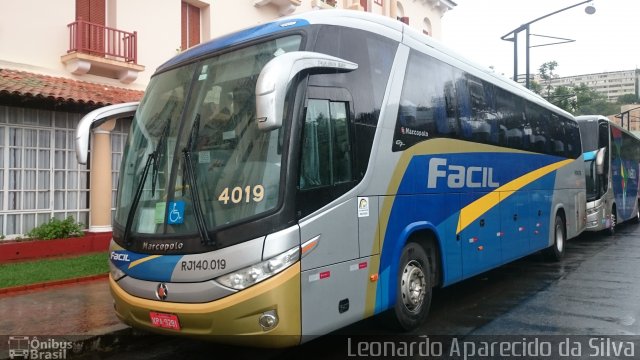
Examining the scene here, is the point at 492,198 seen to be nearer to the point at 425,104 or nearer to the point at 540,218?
the point at 425,104

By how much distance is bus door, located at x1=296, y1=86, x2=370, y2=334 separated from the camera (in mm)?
4262

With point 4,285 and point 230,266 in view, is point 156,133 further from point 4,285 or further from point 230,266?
point 4,285

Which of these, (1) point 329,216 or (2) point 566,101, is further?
(2) point 566,101

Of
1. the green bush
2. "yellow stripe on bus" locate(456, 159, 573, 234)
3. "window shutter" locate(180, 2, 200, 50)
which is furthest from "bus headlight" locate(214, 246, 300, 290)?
"window shutter" locate(180, 2, 200, 50)

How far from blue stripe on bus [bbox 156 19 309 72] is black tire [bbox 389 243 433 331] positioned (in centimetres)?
267

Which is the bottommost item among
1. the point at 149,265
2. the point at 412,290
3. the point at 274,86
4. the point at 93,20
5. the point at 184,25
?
the point at 412,290

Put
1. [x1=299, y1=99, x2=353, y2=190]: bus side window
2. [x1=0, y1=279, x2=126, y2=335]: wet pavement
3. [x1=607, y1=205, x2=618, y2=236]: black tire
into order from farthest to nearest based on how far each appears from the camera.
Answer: [x1=607, y1=205, x2=618, y2=236]: black tire
[x1=0, y1=279, x2=126, y2=335]: wet pavement
[x1=299, y1=99, x2=353, y2=190]: bus side window

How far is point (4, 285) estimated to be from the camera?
763cm

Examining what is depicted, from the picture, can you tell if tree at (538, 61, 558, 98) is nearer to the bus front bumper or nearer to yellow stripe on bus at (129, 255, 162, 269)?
the bus front bumper

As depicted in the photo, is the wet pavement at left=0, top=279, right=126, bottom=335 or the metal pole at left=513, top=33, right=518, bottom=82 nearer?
the wet pavement at left=0, top=279, right=126, bottom=335

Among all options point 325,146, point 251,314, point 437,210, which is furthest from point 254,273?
point 437,210

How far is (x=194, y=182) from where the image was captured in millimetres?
4258

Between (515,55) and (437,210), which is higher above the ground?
(515,55)

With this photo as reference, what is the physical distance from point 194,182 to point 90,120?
162cm
